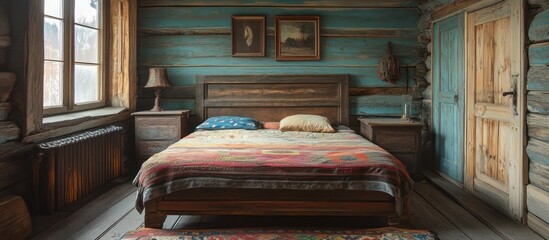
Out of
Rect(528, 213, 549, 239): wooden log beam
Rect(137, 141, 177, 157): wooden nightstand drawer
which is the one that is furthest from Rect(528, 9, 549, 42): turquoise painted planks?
Rect(137, 141, 177, 157): wooden nightstand drawer

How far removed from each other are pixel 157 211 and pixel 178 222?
0.36 metres

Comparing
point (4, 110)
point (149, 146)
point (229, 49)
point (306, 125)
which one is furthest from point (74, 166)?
point (229, 49)

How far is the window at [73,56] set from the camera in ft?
12.9

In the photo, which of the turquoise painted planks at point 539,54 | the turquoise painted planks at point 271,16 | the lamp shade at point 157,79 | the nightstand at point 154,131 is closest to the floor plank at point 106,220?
the nightstand at point 154,131

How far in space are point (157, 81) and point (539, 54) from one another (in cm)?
400

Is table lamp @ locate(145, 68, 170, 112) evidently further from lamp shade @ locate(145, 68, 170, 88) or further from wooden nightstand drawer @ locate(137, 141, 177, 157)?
wooden nightstand drawer @ locate(137, 141, 177, 157)

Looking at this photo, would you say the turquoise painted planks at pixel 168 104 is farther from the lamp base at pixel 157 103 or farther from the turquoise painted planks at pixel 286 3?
the turquoise painted planks at pixel 286 3

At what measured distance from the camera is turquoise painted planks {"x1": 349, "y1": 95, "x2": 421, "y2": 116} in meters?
5.57

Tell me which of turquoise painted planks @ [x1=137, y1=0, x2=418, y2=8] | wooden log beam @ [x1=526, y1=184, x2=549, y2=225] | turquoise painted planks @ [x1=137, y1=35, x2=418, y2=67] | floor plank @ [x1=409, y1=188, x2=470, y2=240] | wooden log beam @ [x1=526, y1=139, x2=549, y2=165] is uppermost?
turquoise painted planks @ [x1=137, y1=0, x2=418, y2=8]

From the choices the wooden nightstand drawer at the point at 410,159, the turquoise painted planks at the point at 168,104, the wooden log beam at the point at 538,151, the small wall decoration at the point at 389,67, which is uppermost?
the small wall decoration at the point at 389,67

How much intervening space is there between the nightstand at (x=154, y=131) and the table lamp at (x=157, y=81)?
26cm

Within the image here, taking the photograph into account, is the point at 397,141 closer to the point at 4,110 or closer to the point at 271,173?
the point at 271,173

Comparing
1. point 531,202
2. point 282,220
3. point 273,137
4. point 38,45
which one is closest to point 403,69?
point 273,137

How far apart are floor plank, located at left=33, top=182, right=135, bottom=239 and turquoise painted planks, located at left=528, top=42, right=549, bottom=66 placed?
3.69 meters
